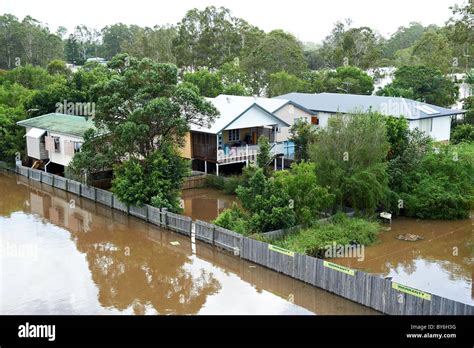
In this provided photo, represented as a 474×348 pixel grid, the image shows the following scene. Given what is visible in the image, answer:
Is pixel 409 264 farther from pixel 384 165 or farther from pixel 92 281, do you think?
pixel 92 281

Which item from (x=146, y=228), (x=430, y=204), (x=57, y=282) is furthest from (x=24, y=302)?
(x=430, y=204)

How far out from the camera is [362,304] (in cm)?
1812

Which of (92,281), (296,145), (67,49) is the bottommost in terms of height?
(92,281)

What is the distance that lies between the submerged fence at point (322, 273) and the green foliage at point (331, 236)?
126 cm

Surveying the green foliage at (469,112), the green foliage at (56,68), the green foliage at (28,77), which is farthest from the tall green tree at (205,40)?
the green foliage at (469,112)

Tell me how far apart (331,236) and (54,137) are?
73.0ft

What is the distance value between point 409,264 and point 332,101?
2349cm

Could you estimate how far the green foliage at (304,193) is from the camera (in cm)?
2397

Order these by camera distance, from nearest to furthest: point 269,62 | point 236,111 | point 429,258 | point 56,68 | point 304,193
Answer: point 429,258 < point 304,193 < point 236,111 < point 269,62 < point 56,68

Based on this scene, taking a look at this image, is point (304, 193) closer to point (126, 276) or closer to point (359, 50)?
point (126, 276)

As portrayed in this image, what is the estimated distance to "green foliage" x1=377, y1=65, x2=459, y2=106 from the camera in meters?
52.0

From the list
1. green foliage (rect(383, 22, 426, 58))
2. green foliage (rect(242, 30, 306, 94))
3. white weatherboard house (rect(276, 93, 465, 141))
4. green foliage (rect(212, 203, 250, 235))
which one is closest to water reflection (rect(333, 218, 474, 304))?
green foliage (rect(212, 203, 250, 235))

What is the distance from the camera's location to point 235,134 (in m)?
37.8

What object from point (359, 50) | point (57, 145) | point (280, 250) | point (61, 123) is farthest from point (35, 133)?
point (359, 50)
